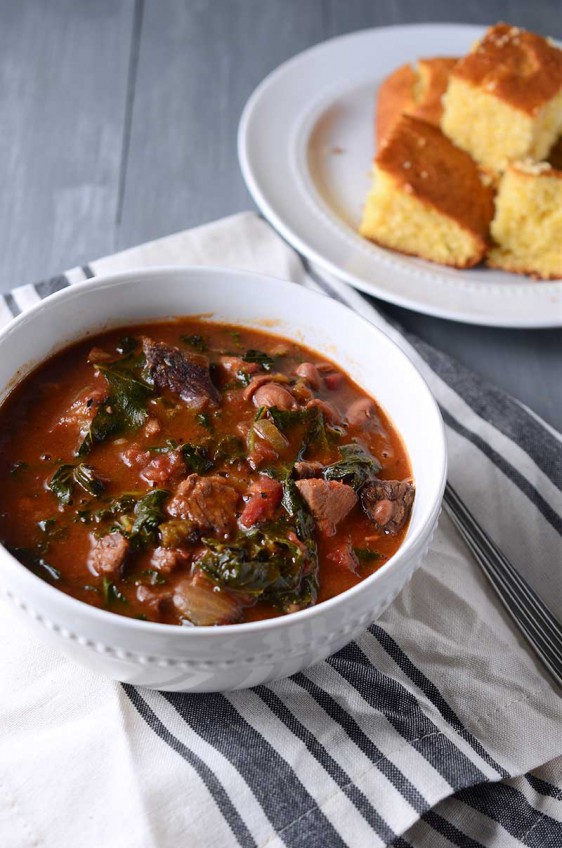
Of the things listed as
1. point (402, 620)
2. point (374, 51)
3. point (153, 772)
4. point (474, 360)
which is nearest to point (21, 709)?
point (153, 772)

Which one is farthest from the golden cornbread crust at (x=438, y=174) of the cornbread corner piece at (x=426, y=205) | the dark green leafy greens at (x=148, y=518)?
the dark green leafy greens at (x=148, y=518)

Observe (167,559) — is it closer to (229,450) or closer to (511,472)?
(229,450)

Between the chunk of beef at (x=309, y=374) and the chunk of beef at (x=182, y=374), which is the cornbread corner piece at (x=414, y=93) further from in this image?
the chunk of beef at (x=182, y=374)

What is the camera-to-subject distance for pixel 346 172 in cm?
619

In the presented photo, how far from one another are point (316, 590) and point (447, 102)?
397cm

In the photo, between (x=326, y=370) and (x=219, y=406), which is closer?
(x=219, y=406)

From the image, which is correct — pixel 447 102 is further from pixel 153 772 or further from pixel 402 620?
pixel 153 772

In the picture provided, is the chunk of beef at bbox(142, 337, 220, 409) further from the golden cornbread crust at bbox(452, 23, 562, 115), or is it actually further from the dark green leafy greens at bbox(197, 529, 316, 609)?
the golden cornbread crust at bbox(452, 23, 562, 115)

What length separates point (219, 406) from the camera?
12.1 feet

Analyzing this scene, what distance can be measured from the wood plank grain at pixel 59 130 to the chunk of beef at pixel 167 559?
271 centimetres

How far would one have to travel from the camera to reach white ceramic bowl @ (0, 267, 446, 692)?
281 centimetres

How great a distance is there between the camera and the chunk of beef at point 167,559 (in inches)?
121

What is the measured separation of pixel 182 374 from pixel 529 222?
2.74m

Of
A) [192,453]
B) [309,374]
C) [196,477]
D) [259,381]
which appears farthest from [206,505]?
[309,374]
